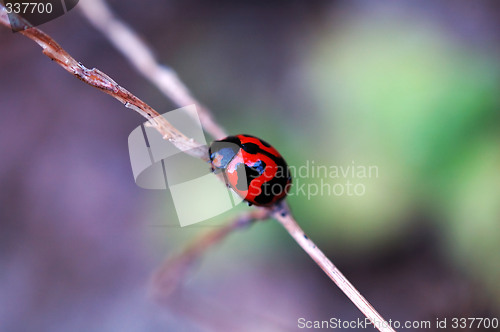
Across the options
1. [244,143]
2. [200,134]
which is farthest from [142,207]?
[244,143]

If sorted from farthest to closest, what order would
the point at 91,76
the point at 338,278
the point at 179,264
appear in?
the point at 179,264 → the point at 338,278 → the point at 91,76

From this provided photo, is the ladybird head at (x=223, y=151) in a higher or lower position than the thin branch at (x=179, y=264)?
higher

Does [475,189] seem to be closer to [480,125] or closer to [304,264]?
[480,125]

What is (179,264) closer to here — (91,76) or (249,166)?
(249,166)

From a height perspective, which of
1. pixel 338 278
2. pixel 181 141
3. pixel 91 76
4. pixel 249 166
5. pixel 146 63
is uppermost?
pixel 146 63

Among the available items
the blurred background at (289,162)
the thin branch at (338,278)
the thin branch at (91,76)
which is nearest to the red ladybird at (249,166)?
the thin branch at (338,278)

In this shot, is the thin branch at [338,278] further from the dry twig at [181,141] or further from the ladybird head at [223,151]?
the ladybird head at [223,151]

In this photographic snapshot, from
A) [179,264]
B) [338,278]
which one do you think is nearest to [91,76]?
[338,278]

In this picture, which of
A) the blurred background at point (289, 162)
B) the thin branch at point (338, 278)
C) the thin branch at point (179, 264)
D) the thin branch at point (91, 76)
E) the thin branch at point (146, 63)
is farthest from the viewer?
the blurred background at point (289, 162)
